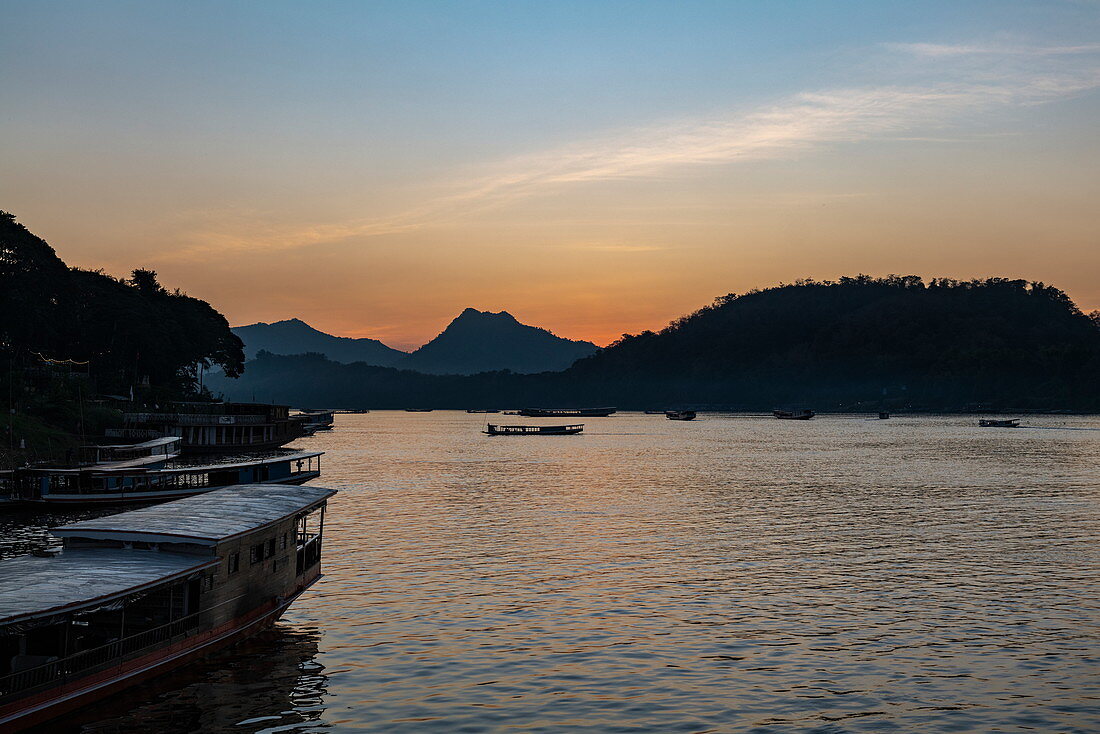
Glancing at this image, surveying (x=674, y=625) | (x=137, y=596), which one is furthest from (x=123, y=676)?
(x=674, y=625)

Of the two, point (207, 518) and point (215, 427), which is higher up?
point (207, 518)

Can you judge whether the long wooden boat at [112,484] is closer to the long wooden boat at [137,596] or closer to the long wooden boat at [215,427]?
the long wooden boat at [137,596]

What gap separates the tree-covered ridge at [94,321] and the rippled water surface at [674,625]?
3177 inches

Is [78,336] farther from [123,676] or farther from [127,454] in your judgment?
[123,676]

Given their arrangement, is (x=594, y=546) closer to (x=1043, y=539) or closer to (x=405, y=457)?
(x=1043, y=539)

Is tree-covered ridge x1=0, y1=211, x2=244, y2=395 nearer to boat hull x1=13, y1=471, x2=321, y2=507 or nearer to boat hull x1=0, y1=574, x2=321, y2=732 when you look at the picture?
boat hull x1=13, y1=471, x2=321, y2=507

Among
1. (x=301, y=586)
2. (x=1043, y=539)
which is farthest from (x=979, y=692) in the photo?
(x=1043, y=539)

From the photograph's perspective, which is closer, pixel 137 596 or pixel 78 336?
pixel 137 596

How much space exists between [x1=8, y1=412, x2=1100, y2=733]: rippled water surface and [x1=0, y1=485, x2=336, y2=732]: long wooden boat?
1.28 metres

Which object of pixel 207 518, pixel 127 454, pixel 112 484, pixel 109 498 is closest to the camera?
pixel 207 518

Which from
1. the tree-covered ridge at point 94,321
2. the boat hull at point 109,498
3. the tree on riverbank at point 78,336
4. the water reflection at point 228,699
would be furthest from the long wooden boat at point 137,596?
the tree-covered ridge at point 94,321

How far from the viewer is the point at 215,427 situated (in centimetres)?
13138

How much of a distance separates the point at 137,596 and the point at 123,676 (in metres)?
2.25

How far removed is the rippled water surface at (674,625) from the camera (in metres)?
26.8
